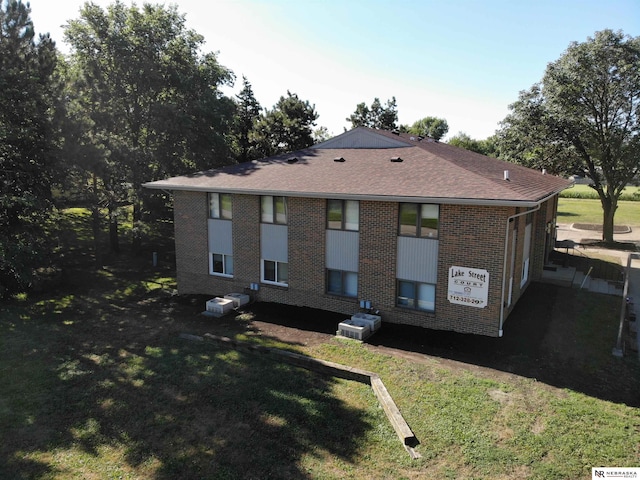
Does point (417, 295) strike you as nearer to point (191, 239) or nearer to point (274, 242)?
point (274, 242)

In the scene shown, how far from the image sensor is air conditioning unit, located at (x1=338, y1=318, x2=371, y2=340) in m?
13.0

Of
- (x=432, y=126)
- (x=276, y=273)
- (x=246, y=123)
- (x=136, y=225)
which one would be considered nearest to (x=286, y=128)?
(x=246, y=123)

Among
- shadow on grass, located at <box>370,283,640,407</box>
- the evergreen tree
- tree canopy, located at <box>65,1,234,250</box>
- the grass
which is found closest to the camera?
the grass

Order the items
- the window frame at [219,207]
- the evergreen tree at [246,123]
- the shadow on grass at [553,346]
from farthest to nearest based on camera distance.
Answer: the evergreen tree at [246,123] → the window frame at [219,207] → the shadow on grass at [553,346]

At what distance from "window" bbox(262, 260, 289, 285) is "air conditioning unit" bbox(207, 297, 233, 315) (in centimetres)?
167

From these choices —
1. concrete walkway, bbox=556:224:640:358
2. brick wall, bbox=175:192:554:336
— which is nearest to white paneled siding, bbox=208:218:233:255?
brick wall, bbox=175:192:554:336

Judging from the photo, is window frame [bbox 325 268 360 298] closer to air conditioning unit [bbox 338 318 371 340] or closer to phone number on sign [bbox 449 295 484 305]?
air conditioning unit [bbox 338 318 371 340]

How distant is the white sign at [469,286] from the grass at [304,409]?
1.18 m

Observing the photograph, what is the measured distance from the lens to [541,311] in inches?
591

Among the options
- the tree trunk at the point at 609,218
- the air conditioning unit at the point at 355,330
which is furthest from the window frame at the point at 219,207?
the tree trunk at the point at 609,218

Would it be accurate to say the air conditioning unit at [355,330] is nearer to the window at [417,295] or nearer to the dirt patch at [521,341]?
the dirt patch at [521,341]

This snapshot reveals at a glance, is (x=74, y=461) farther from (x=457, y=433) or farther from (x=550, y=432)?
(x=550, y=432)

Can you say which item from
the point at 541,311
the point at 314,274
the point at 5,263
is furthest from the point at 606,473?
the point at 5,263

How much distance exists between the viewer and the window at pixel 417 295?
13.5 m
